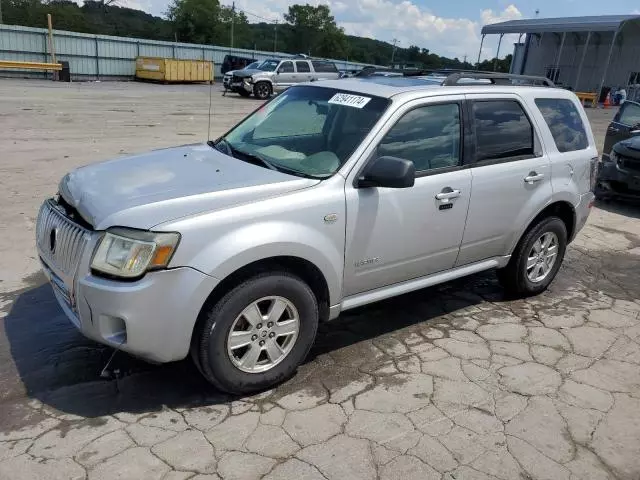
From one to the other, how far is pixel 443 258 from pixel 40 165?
23.9 feet

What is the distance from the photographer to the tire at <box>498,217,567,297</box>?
472cm

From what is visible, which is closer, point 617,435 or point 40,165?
point 617,435

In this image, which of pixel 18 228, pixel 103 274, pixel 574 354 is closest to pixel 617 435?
pixel 574 354

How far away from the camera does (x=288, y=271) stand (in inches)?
130

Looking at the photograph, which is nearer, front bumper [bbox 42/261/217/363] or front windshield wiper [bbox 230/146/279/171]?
front bumper [bbox 42/261/217/363]

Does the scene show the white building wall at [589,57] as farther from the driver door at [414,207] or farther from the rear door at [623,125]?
the driver door at [414,207]

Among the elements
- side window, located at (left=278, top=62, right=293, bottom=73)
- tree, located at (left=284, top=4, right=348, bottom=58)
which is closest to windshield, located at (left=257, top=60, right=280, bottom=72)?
side window, located at (left=278, top=62, right=293, bottom=73)

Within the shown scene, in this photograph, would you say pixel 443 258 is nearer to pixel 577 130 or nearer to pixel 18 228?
pixel 577 130

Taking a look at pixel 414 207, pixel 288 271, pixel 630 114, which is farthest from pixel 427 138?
pixel 630 114

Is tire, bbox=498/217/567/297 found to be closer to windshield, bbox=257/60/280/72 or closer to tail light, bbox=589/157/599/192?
tail light, bbox=589/157/599/192

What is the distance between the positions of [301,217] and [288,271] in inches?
13.3

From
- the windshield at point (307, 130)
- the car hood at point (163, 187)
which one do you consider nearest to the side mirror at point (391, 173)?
the windshield at point (307, 130)

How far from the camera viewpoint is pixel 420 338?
4180mm

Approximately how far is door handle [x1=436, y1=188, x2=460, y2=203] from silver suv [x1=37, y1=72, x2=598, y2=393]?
0.03 feet
